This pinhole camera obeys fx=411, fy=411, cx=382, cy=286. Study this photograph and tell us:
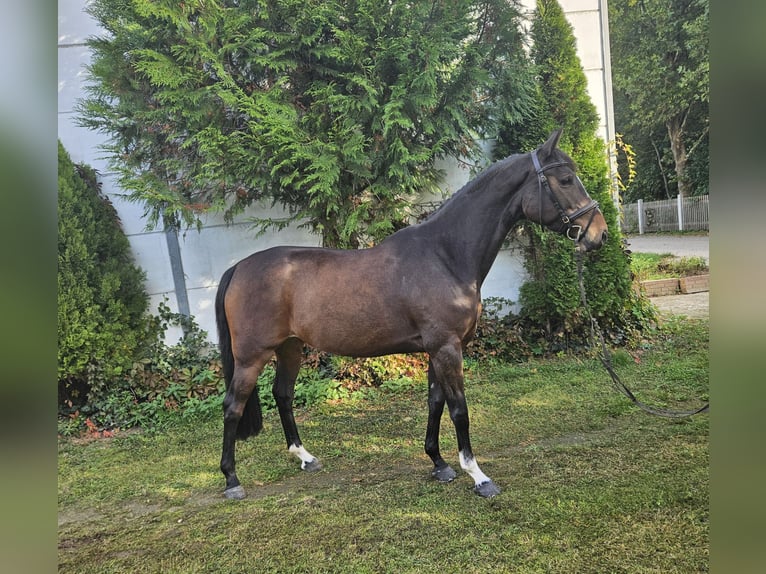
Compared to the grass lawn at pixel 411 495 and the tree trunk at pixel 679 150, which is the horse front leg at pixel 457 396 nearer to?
the grass lawn at pixel 411 495

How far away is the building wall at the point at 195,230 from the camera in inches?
191

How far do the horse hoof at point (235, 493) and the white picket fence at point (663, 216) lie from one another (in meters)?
5.29

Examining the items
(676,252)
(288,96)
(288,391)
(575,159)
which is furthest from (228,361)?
(676,252)

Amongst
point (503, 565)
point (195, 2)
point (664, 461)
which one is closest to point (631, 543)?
point (503, 565)

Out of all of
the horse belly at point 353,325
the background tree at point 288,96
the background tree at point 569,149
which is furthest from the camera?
the background tree at point 569,149

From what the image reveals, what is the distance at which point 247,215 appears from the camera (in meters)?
5.18

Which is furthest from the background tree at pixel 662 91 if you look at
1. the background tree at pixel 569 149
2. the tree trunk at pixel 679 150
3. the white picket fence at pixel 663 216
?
the background tree at pixel 569 149

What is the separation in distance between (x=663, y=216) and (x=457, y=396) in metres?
5.10

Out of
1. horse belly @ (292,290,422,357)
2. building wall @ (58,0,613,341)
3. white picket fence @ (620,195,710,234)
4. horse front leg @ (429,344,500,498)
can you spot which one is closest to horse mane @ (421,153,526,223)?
horse belly @ (292,290,422,357)

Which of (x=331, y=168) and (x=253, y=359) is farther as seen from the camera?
(x=331, y=168)
